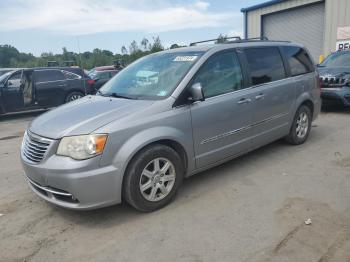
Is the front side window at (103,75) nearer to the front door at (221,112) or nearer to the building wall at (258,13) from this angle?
the building wall at (258,13)

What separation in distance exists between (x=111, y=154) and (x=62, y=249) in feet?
3.11

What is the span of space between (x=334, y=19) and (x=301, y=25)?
215cm

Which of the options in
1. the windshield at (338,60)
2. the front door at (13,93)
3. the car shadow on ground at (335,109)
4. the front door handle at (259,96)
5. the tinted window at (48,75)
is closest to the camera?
the front door handle at (259,96)

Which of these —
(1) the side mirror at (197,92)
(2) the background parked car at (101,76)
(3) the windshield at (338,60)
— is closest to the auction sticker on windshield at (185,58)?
(1) the side mirror at (197,92)

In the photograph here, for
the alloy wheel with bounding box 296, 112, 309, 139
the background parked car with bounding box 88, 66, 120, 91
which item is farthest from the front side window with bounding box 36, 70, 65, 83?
the alloy wheel with bounding box 296, 112, 309, 139

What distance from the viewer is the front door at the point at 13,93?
1109 centimetres

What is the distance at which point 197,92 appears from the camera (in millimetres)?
3842

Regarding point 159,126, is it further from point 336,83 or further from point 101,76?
point 101,76

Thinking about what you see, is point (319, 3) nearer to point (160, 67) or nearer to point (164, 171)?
point (160, 67)

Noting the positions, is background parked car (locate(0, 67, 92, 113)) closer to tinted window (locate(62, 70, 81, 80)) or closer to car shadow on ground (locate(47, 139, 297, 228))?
tinted window (locate(62, 70, 81, 80))

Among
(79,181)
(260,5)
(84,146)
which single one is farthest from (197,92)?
(260,5)

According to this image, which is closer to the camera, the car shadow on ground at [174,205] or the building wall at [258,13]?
the car shadow on ground at [174,205]

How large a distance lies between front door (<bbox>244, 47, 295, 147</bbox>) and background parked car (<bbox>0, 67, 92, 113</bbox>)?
822 centimetres

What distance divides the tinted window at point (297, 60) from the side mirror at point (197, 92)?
2348mm
